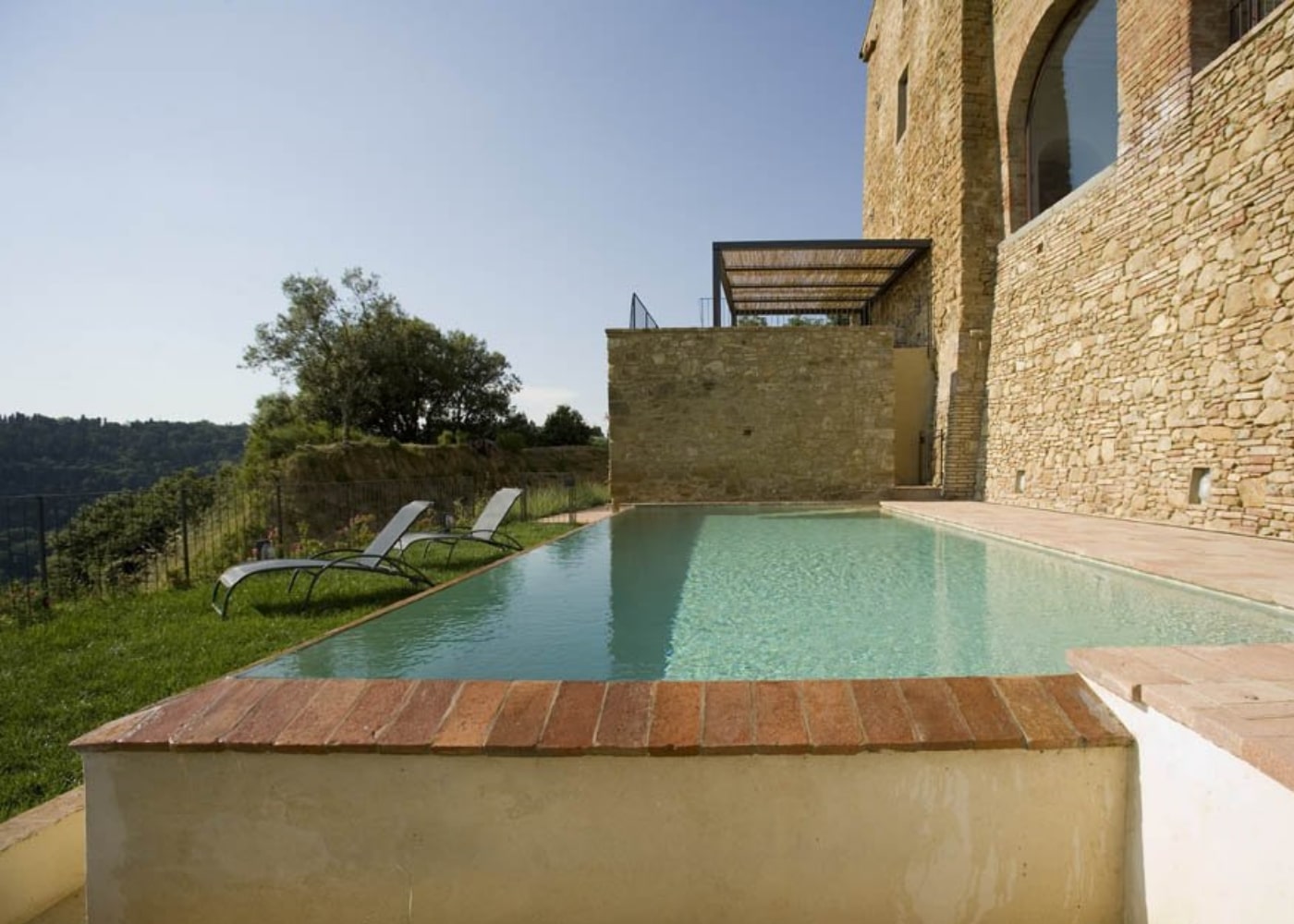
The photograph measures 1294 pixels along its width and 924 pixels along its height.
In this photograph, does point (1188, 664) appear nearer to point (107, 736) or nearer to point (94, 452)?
point (107, 736)

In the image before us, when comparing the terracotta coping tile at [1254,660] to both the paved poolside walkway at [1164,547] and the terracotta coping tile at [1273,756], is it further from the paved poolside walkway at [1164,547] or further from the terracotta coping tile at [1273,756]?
the paved poolside walkway at [1164,547]

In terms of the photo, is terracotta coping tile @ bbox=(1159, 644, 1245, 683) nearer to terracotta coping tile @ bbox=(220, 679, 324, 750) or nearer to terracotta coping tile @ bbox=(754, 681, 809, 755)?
terracotta coping tile @ bbox=(754, 681, 809, 755)

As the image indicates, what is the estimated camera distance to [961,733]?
1443 millimetres

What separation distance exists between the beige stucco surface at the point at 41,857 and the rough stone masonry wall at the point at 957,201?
478 inches

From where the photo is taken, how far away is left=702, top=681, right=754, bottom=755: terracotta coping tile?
1.42 m

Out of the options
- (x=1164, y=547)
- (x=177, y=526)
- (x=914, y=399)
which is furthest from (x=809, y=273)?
(x=177, y=526)

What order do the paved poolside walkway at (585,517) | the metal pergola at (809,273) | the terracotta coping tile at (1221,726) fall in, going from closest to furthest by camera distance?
the terracotta coping tile at (1221,726) → the paved poolside walkway at (585,517) → the metal pergola at (809,273)

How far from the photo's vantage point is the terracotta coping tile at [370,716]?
4.80ft

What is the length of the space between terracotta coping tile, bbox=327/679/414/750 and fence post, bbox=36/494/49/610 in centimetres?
506

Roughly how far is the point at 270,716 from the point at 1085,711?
6.68 ft

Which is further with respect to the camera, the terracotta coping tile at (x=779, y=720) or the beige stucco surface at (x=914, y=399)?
the beige stucco surface at (x=914, y=399)

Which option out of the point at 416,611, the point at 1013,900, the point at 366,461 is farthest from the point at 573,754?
the point at 366,461

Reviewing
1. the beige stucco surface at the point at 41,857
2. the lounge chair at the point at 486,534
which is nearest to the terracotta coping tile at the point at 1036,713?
the beige stucco surface at the point at 41,857

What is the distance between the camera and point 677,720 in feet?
4.89
